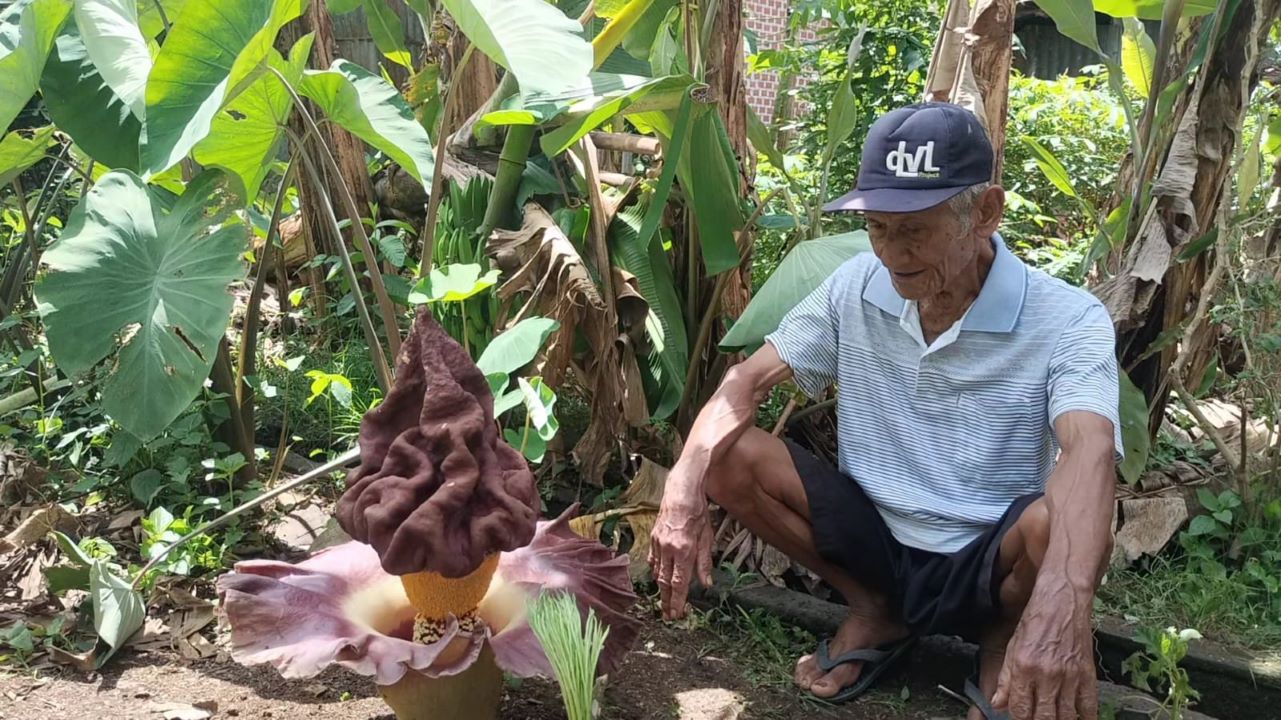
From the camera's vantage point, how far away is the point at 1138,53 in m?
3.04

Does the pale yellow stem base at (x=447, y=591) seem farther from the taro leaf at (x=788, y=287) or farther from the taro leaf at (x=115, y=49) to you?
the taro leaf at (x=115, y=49)

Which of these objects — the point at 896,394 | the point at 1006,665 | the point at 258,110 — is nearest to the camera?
the point at 1006,665

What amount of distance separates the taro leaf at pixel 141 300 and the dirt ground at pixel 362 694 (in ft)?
1.81

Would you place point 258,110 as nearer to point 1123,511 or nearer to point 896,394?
point 896,394

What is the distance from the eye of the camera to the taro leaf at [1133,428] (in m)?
2.57

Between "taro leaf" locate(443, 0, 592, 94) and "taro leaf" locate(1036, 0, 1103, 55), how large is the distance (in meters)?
1.35

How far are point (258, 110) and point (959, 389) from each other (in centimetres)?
176

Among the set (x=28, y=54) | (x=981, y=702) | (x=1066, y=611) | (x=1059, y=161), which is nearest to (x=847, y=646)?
(x=981, y=702)

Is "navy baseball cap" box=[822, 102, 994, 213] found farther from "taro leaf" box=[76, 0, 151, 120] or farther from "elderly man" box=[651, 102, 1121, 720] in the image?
"taro leaf" box=[76, 0, 151, 120]

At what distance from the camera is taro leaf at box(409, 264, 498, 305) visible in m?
2.47

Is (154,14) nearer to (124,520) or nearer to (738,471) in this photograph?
(124,520)

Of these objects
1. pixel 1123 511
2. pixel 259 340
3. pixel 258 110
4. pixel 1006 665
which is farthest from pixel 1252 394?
pixel 259 340

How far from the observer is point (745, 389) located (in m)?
2.32

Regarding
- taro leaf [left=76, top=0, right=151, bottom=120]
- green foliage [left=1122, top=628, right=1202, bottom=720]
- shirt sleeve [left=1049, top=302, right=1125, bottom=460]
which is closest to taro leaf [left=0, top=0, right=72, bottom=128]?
taro leaf [left=76, top=0, right=151, bottom=120]
